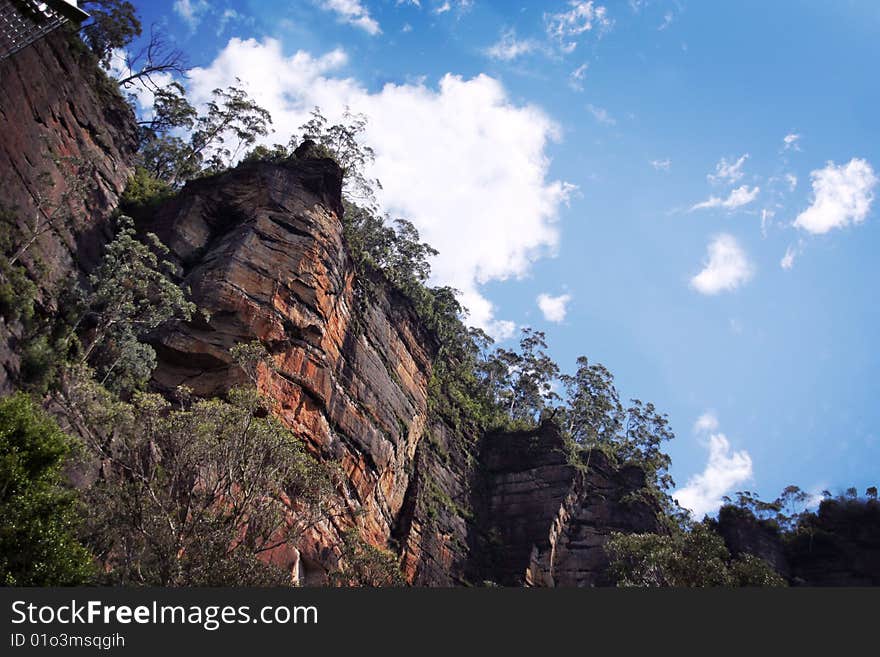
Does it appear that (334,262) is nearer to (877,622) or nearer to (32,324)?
(32,324)

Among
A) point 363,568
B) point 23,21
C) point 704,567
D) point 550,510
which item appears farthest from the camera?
point 550,510

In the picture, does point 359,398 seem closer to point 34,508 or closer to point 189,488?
point 189,488

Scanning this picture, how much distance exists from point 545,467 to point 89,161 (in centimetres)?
3154

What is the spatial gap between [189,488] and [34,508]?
4224mm

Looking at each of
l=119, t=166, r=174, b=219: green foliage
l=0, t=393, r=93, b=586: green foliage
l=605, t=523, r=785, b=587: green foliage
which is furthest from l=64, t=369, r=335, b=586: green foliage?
l=605, t=523, r=785, b=587: green foliage

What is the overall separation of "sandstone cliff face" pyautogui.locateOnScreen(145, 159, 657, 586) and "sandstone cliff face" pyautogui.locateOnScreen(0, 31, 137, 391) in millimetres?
3568

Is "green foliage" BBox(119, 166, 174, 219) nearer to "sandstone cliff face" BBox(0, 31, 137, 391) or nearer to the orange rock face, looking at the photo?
"sandstone cliff face" BBox(0, 31, 137, 391)

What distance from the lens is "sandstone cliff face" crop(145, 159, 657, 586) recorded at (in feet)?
93.9

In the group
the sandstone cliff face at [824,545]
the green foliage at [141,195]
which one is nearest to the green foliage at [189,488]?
the green foliage at [141,195]

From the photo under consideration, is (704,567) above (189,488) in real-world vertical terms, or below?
below

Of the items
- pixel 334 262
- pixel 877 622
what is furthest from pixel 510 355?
pixel 877 622

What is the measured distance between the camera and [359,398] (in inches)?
1368

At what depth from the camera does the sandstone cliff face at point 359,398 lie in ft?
93.9

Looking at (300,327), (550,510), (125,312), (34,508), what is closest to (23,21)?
(125,312)
